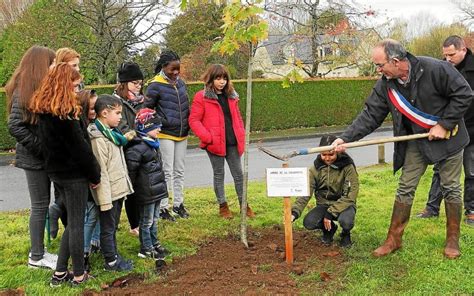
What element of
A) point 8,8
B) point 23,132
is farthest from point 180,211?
point 8,8

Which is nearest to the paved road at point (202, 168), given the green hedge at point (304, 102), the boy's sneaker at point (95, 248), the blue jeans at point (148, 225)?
the green hedge at point (304, 102)

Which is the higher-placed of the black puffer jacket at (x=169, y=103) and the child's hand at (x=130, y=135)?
the black puffer jacket at (x=169, y=103)

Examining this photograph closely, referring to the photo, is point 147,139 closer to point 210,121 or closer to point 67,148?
point 67,148

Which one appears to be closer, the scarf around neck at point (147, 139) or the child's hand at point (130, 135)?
the child's hand at point (130, 135)

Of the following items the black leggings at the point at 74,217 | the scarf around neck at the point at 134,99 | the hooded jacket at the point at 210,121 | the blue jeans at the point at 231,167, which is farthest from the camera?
the blue jeans at the point at 231,167

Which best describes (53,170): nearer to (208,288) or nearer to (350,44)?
(208,288)

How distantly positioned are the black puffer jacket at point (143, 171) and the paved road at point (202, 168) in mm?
4029

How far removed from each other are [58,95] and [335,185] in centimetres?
279

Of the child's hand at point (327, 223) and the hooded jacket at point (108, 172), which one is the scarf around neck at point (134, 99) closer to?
the hooded jacket at point (108, 172)

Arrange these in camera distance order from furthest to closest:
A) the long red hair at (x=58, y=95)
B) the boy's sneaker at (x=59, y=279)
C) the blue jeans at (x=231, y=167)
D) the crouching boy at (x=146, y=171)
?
1. the blue jeans at (x=231, y=167)
2. the crouching boy at (x=146, y=171)
3. the boy's sneaker at (x=59, y=279)
4. the long red hair at (x=58, y=95)

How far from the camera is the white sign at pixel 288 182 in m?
4.41

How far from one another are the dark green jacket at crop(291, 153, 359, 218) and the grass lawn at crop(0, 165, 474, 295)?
1.54ft

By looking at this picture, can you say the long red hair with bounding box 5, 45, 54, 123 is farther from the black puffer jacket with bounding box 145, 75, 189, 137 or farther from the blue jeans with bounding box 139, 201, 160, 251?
the black puffer jacket with bounding box 145, 75, 189, 137

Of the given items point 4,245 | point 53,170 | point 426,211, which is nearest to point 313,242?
point 426,211
